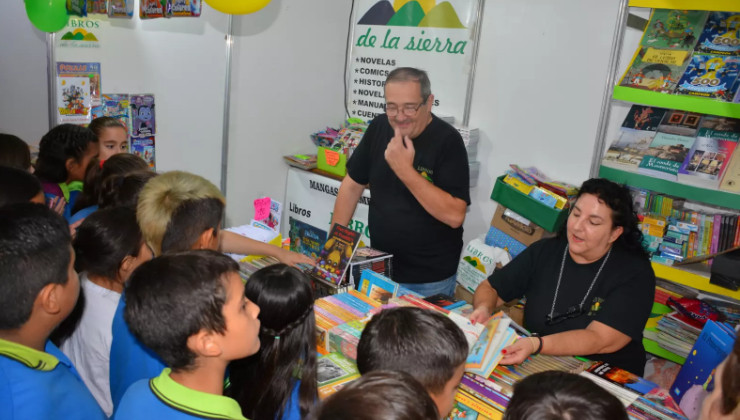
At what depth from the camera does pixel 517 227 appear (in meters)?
3.67

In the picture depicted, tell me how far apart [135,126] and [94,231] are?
2415 mm

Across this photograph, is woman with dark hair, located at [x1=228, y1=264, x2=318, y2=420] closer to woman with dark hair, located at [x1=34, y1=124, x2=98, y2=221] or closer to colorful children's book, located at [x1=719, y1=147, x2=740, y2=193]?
woman with dark hair, located at [x1=34, y1=124, x2=98, y2=221]

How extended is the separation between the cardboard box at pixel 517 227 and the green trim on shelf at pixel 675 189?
56 centimetres

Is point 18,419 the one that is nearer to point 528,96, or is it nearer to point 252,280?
point 252,280

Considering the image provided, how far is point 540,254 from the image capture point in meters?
2.38

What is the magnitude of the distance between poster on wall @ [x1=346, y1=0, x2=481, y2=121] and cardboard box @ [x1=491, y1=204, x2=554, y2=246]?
914mm

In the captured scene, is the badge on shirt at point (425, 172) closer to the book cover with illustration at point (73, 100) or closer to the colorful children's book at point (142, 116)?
the colorful children's book at point (142, 116)

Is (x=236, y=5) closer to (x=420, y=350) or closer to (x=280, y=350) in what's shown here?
(x=280, y=350)

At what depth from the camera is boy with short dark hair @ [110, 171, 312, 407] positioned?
1.63 m

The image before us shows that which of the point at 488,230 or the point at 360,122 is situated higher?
the point at 360,122

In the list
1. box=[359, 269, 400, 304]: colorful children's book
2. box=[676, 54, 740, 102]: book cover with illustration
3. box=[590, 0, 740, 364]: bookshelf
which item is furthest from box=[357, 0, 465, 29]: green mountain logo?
box=[359, 269, 400, 304]: colorful children's book

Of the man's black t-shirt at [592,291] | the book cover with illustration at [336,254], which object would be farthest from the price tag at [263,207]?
the man's black t-shirt at [592,291]

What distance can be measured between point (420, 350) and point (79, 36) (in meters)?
3.45

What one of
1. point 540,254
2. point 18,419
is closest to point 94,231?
point 18,419
